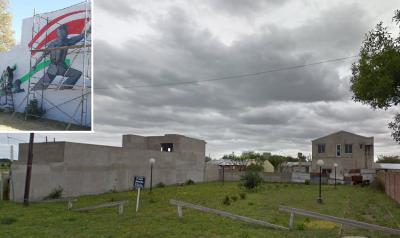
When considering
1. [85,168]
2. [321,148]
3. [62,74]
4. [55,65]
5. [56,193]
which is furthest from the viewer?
[321,148]

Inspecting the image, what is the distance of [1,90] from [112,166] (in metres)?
28.9

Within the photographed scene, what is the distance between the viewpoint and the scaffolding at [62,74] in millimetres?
12844

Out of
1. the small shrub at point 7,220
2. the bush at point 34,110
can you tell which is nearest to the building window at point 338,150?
the small shrub at point 7,220

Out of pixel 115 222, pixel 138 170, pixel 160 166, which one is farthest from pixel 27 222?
pixel 160 166

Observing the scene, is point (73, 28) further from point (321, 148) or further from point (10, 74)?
point (321, 148)

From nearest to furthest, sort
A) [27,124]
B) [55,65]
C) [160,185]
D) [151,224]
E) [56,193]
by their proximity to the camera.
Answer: [27,124], [55,65], [151,224], [56,193], [160,185]

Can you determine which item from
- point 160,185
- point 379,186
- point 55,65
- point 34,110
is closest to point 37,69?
point 55,65

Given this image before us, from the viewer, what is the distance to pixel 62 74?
13.5 meters

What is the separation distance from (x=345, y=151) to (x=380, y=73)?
171 feet

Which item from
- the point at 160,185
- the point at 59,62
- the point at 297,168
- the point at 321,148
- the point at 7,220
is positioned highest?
the point at 59,62

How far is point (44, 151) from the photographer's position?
110 ft

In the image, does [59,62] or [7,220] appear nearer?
[59,62]

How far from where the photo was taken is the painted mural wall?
12734mm

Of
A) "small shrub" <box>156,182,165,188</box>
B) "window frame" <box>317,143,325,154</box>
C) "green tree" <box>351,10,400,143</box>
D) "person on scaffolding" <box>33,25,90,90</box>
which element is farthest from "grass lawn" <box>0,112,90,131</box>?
"window frame" <box>317,143,325,154</box>
